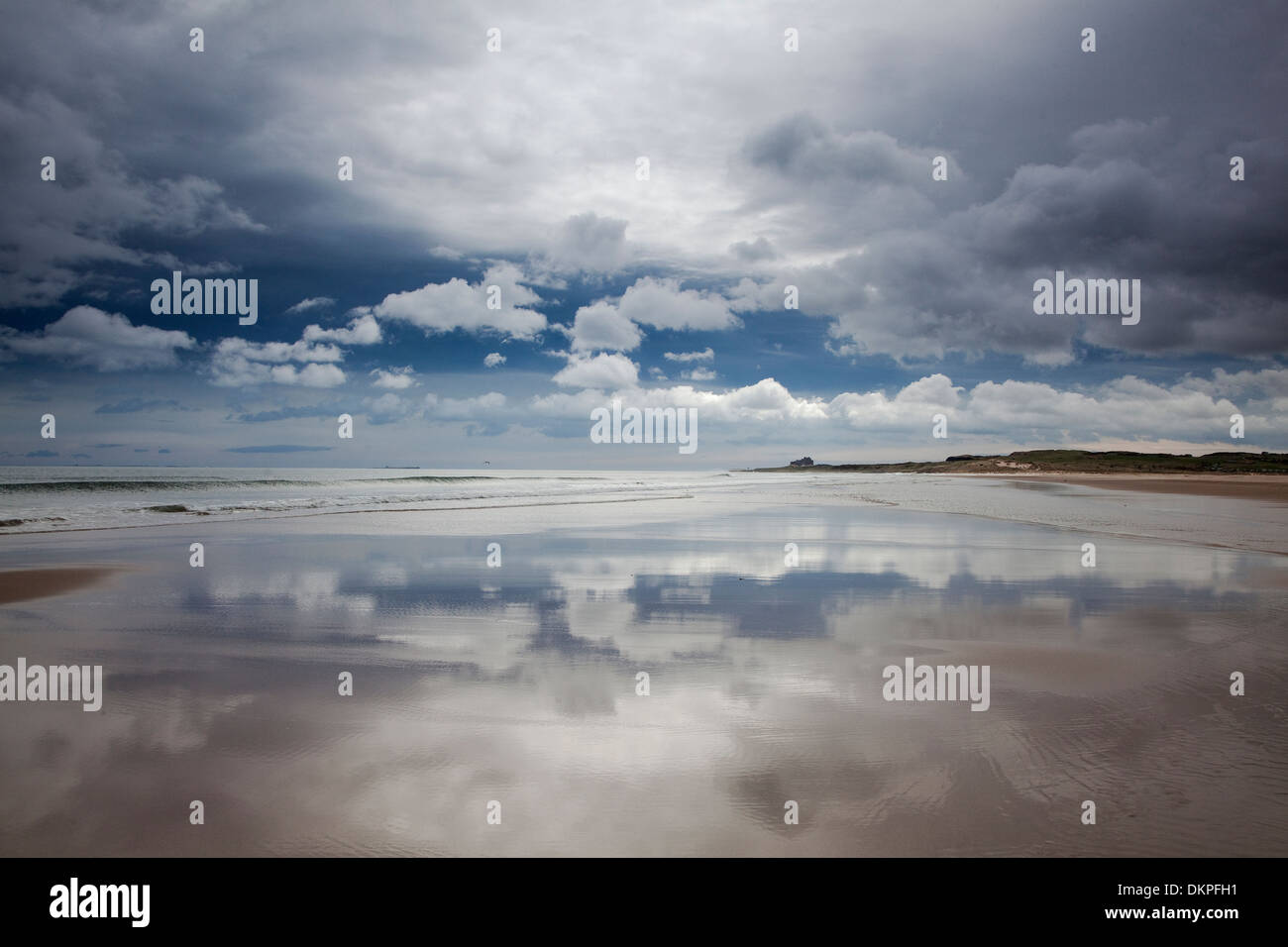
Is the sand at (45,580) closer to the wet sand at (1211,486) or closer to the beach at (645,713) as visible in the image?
the beach at (645,713)

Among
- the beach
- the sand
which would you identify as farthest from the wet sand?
the sand

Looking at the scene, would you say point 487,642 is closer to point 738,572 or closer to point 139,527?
point 738,572

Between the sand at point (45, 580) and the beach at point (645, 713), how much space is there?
0.11m

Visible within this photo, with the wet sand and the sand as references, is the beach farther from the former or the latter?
the wet sand

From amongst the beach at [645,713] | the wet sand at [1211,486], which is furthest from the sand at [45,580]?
the wet sand at [1211,486]

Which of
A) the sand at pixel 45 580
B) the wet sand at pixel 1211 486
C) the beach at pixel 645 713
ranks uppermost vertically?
the wet sand at pixel 1211 486

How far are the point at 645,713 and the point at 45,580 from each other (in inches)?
540

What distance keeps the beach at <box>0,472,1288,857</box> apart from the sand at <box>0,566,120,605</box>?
11 cm

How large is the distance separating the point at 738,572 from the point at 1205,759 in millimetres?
8866

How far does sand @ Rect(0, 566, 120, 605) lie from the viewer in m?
12.1

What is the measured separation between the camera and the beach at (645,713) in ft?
14.1

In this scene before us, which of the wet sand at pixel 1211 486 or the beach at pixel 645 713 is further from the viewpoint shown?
the wet sand at pixel 1211 486

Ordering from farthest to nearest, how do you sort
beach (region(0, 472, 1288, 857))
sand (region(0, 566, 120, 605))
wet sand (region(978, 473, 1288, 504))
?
wet sand (region(978, 473, 1288, 504)) → sand (region(0, 566, 120, 605)) → beach (region(0, 472, 1288, 857))
